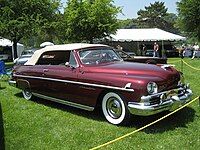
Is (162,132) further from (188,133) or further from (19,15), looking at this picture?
(19,15)

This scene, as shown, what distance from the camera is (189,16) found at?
3922cm

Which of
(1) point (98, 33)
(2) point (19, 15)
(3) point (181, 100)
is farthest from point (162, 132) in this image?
(1) point (98, 33)

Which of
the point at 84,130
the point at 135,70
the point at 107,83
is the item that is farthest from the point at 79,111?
the point at 135,70

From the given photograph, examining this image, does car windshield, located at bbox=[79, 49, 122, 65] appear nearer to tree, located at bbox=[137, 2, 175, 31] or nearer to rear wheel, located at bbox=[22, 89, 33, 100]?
rear wheel, located at bbox=[22, 89, 33, 100]

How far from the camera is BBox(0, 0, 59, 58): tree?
80.0ft

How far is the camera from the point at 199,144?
5859 mm

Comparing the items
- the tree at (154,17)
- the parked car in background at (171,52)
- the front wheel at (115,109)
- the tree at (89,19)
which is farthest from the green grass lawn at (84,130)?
the tree at (154,17)

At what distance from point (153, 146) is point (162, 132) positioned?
73cm

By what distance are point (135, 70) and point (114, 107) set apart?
2.80 feet

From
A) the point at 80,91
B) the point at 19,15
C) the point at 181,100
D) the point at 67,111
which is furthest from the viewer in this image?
the point at 19,15

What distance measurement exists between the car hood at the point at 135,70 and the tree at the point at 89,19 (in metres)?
27.7

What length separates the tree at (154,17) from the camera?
318ft

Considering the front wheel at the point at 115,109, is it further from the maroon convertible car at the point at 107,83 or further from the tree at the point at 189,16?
the tree at the point at 189,16


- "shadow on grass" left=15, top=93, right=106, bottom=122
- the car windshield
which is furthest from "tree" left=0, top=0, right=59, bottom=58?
the car windshield
